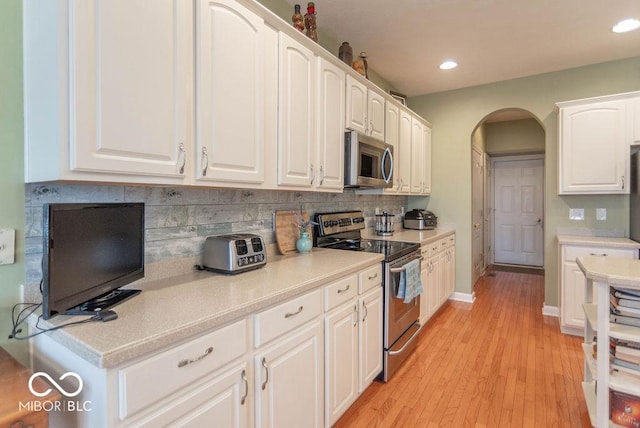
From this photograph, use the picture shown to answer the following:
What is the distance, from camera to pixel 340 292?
1.84 m

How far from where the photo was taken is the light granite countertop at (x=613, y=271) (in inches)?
60.1

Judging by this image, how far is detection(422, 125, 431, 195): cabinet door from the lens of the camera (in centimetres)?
418

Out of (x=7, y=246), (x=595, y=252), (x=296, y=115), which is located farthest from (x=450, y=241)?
(x=7, y=246)

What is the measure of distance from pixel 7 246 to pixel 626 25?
4211 millimetres

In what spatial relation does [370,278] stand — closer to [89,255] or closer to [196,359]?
[196,359]

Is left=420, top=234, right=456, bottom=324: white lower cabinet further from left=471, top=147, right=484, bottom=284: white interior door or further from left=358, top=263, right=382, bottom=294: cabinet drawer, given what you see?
left=471, top=147, right=484, bottom=284: white interior door

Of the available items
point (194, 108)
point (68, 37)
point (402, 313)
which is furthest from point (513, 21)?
point (68, 37)

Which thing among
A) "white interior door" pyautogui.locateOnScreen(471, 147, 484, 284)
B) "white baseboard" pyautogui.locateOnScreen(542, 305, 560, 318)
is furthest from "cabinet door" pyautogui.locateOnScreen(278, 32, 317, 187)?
"white interior door" pyautogui.locateOnScreen(471, 147, 484, 284)

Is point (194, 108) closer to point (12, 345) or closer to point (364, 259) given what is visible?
point (12, 345)

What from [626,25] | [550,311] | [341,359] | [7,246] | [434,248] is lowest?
[550,311]

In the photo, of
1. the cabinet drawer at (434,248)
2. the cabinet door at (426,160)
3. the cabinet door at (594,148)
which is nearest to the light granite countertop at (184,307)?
the cabinet drawer at (434,248)

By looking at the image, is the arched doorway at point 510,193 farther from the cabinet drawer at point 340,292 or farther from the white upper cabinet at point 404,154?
the cabinet drawer at point 340,292

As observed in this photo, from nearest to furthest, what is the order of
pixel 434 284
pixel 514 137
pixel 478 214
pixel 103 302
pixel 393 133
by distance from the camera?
pixel 103 302 → pixel 393 133 → pixel 434 284 → pixel 478 214 → pixel 514 137

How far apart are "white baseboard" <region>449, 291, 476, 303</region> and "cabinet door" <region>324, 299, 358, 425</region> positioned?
9.00ft
